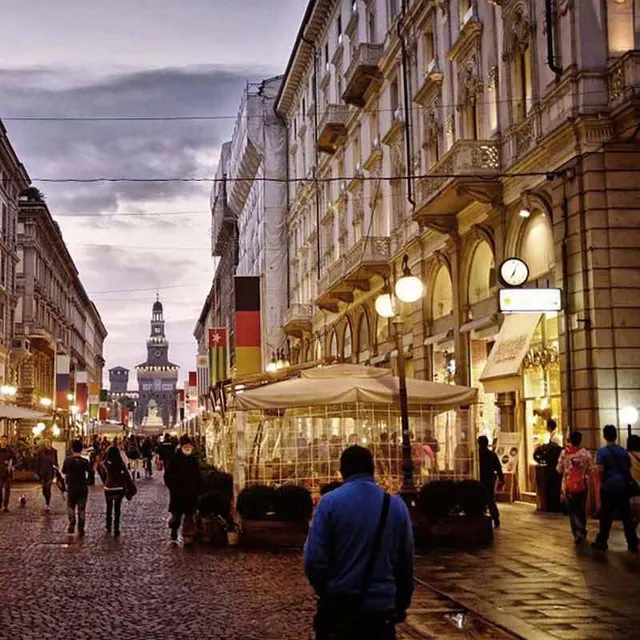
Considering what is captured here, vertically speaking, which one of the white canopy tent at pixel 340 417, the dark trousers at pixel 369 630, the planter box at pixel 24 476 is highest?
the white canopy tent at pixel 340 417

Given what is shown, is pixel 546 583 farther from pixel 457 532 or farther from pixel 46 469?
pixel 46 469

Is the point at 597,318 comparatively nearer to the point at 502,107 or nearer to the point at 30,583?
the point at 502,107

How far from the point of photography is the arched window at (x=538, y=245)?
2458 centimetres

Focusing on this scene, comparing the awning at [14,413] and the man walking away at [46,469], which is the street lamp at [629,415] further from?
the awning at [14,413]

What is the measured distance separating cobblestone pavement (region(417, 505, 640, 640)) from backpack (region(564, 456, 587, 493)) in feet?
2.87

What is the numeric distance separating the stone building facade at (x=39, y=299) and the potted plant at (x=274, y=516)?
1853 inches

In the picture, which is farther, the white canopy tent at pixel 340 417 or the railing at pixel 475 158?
the railing at pixel 475 158

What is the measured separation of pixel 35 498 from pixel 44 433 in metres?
20.4

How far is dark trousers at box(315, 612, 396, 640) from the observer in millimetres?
5504

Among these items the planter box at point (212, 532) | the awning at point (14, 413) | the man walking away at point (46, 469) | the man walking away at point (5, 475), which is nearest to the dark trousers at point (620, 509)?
the planter box at point (212, 532)

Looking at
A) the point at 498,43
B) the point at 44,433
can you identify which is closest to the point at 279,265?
the point at 44,433

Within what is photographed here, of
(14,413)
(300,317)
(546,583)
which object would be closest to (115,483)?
(546,583)

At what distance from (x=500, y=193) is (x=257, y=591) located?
16.2m

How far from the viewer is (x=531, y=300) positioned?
22750 millimetres
